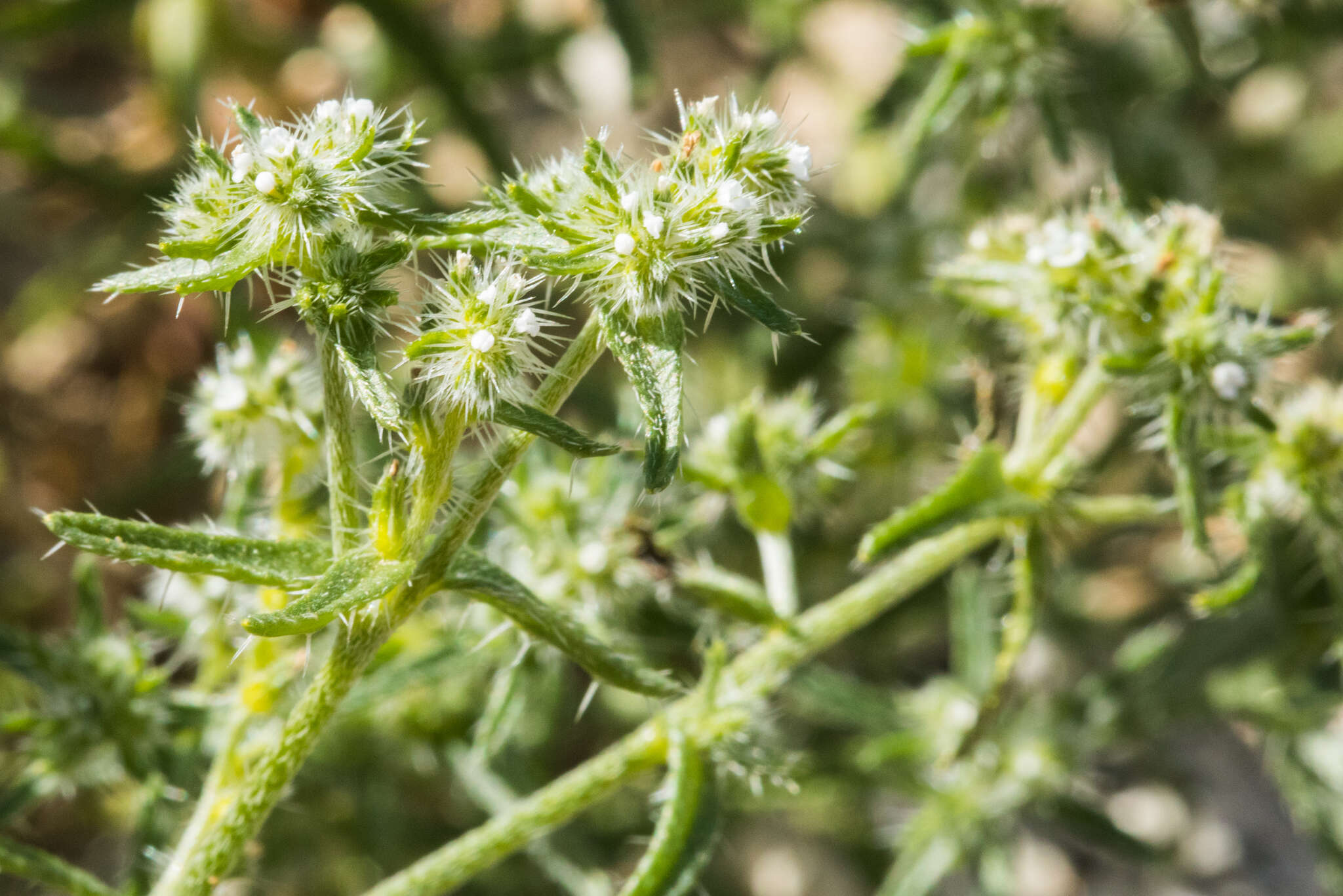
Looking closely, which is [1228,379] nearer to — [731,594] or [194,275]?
[731,594]

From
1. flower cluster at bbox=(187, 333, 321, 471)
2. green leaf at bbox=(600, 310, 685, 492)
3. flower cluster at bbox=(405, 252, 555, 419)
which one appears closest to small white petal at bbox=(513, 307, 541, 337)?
flower cluster at bbox=(405, 252, 555, 419)

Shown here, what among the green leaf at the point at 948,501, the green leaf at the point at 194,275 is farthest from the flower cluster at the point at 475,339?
the green leaf at the point at 948,501

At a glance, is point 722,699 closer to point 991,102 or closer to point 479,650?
point 479,650

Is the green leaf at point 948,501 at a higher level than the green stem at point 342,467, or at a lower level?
higher

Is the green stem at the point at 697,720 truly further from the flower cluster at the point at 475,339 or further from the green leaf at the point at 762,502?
the flower cluster at the point at 475,339

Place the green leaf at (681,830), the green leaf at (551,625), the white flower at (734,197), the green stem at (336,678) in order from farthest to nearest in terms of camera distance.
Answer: the green leaf at (681,830) → the green leaf at (551,625) → the green stem at (336,678) → the white flower at (734,197)

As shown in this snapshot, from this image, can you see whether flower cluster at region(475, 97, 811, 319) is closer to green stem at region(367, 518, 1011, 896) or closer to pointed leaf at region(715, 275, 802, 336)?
pointed leaf at region(715, 275, 802, 336)

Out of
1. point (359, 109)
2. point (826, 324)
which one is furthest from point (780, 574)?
point (826, 324)
